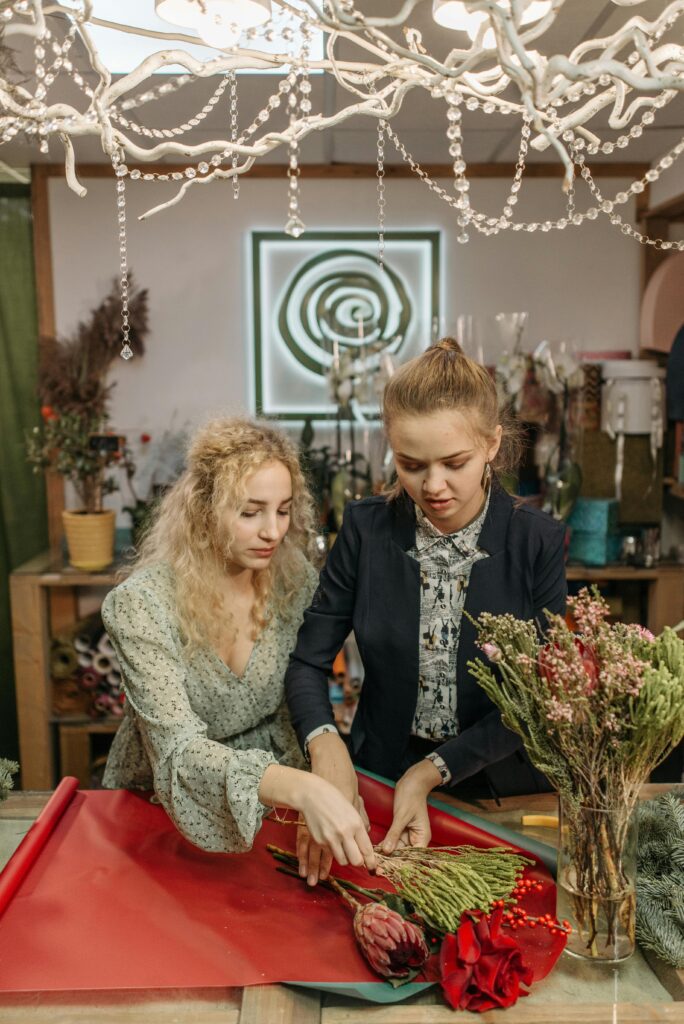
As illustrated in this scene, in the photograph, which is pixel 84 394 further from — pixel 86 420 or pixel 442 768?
pixel 442 768

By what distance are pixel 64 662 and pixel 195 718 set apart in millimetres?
2024

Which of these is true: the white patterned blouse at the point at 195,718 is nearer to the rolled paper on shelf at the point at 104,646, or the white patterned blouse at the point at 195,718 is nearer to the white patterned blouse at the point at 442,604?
the white patterned blouse at the point at 442,604

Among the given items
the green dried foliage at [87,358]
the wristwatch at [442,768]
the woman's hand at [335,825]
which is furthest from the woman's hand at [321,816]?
the green dried foliage at [87,358]

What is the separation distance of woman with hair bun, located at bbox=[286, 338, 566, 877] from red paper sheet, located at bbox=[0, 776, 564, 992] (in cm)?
17

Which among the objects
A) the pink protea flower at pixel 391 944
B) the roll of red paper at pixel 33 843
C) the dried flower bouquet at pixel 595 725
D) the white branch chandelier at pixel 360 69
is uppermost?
the white branch chandelier at pixel 360 69

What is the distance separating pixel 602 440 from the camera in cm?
327

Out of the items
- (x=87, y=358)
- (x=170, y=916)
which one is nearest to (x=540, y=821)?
(x=170, y=916)

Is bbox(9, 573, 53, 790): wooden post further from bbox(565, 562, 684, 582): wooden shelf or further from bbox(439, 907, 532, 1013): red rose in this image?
bbox(439, 907, 532, 1013): red rose

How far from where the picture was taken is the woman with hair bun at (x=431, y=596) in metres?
1.42

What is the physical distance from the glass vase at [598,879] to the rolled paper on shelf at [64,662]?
2.47 meters

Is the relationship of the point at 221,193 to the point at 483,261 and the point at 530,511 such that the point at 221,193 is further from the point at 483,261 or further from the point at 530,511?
the point at 530,511

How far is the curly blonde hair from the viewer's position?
1.57 meters

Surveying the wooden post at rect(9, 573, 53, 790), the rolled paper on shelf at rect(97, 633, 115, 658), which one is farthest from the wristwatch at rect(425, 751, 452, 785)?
the wooden post at rect(9, 573, 53, 790)

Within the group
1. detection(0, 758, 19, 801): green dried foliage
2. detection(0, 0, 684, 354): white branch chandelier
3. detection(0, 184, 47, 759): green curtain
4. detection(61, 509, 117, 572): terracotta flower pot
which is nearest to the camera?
detection(0, 0, 684, 354): white branch chandelier
